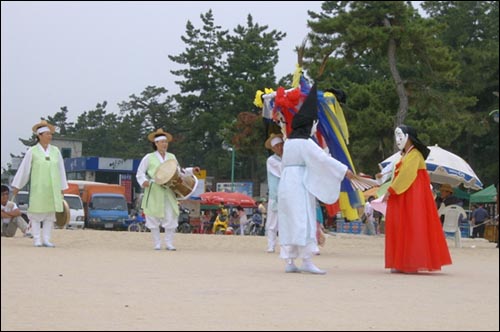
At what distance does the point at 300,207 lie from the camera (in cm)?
960


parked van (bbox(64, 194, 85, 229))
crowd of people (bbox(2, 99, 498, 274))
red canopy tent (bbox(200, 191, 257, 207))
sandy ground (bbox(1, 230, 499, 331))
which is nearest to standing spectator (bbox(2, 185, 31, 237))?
crowd of people (bbox(2, 99, 498, 274))

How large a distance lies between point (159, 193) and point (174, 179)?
341mm

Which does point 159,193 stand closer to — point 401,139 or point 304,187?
point 401,139

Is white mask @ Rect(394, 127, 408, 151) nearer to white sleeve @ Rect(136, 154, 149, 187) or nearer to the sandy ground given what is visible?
the sandy ground

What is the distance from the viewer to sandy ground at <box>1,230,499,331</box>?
5609 mm

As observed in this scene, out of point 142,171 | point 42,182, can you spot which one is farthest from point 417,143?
point 42,182

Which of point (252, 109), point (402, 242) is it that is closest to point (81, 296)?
point (402, 242)

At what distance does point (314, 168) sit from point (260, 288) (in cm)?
239

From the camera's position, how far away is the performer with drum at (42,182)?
1377 cm

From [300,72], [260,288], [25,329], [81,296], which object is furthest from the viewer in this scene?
[300,72]

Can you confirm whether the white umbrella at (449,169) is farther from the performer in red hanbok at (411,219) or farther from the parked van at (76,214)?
the parked van at (76,214)

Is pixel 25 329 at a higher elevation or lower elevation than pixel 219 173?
lower

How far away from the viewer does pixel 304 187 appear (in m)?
9.70

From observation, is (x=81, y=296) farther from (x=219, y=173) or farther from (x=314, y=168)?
(x=219, y=173)
